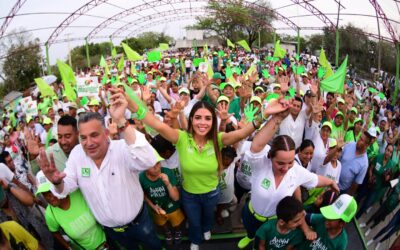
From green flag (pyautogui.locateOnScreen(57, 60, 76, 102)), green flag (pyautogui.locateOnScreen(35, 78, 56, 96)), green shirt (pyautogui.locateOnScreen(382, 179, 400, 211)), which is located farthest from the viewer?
green flag (pyautogui.locateOnScreen(35, 78, 56, 96))

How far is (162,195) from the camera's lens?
10.5 feet

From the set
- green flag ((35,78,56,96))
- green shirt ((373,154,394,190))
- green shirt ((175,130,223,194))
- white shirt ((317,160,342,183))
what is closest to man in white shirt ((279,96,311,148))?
white shirt ((317,160,342,183))

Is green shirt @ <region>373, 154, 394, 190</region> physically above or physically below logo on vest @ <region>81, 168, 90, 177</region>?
below

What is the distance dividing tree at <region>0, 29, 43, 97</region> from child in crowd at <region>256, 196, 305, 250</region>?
31051 mm

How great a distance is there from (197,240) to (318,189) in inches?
60.0

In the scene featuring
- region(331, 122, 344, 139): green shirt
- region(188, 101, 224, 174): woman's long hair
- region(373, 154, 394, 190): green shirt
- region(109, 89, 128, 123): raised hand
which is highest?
region(109, 89, 128, 123): raised hand

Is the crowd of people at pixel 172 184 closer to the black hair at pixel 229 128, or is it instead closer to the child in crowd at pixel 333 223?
the child in crowd at pixel 333 223

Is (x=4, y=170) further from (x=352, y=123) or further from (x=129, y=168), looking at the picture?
(x=352, y=123)

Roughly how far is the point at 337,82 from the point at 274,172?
4.15 metres

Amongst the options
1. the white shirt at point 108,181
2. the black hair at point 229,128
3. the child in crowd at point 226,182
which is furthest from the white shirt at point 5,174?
the black hair at point 229,128

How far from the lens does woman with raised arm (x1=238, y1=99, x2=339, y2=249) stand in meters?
2.48

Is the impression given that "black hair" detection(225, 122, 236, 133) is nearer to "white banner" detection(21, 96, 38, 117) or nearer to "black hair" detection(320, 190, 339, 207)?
"black hair" detection(320, 190, 339, 207)

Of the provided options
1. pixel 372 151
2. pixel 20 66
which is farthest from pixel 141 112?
pixel 20 66

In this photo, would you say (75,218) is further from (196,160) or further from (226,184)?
(226,184)
